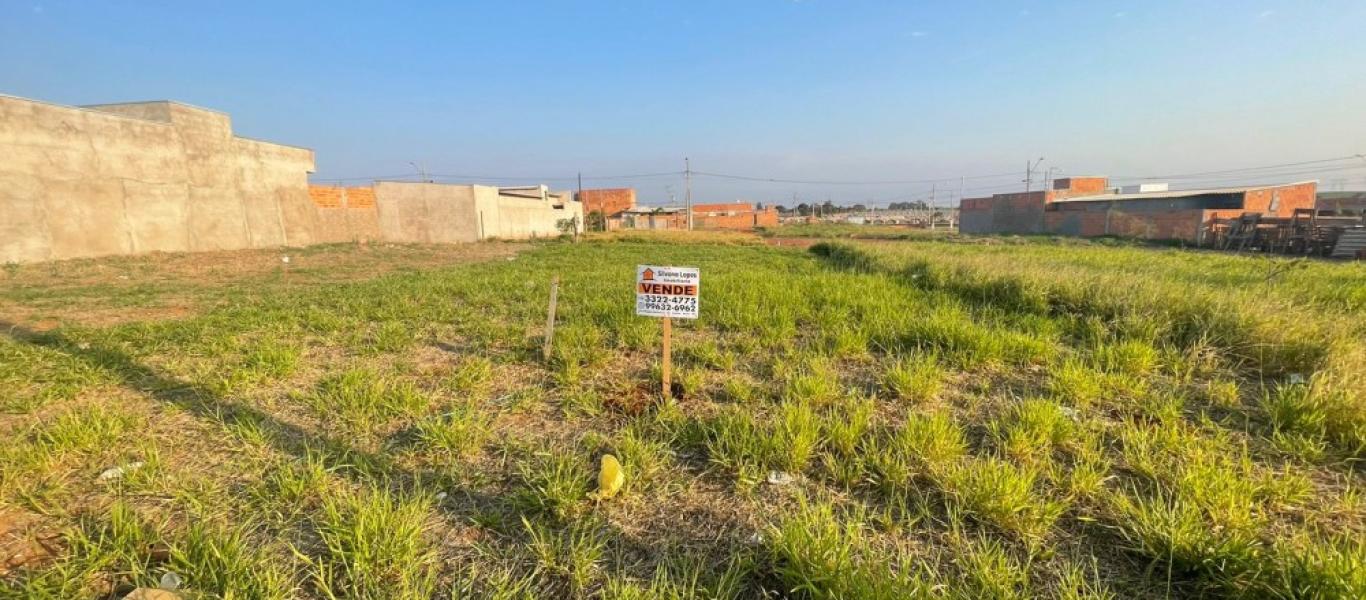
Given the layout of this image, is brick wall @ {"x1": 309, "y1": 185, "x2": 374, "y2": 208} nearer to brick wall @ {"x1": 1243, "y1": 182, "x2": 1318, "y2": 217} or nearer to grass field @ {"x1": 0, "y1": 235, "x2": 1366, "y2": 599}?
grass field @ {"x1": 0, "y1": 235, "x2": 1366, "y2": 599}

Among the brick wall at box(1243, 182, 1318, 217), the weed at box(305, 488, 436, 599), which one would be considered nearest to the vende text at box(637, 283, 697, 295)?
the weed at box(305, 488, 436, 599)

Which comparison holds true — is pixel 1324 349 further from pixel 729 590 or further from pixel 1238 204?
pixel 1238 204

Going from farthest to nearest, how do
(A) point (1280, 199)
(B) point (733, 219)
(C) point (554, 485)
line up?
(B) point (733, 219)
(A) point (1280, 199)
(C) point (554, 485)

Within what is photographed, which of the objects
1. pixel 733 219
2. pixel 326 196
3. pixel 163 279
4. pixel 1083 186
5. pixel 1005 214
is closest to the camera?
pixel 163 279

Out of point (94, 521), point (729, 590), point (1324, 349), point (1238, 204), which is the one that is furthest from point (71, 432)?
point (1238, 204)

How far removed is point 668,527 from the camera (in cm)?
188

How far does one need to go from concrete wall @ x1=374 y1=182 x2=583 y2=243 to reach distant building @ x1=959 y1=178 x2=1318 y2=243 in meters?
31.1

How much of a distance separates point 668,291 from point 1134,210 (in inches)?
1408

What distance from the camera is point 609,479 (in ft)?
6.56

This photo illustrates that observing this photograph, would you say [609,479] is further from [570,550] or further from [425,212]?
[425,212]

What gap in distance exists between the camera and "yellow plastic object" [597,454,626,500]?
199 centimetres

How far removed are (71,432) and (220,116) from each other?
17.2 meters

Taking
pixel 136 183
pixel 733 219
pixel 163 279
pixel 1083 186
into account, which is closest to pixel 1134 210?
pixel 1083 186

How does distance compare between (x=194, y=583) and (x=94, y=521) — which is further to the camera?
(x=94, y=521)
